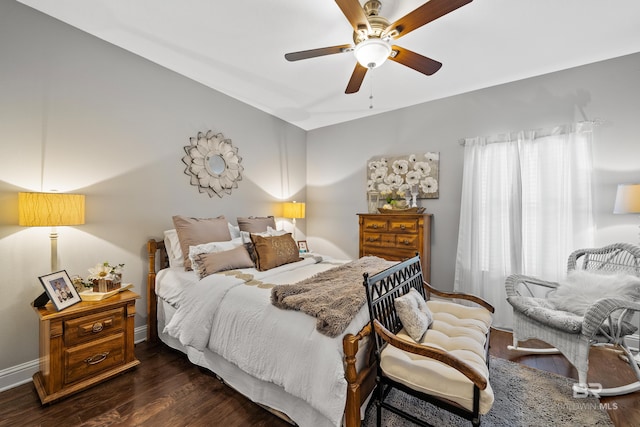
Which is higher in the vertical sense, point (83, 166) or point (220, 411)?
point (83, 166)

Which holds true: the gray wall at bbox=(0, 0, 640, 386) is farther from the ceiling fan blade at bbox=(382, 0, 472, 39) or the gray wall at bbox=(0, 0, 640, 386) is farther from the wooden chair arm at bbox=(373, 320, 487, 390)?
the wooden chair arm at bbox=(373, 320, 487, 390)

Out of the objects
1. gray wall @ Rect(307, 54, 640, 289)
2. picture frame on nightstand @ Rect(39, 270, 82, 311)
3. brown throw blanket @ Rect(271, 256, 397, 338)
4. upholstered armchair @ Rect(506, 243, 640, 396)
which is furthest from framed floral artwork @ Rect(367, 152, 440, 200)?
picture frame on nightstand @ Rect(39, 270, 82, 311)

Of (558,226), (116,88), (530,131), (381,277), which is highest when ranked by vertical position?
(116,88)

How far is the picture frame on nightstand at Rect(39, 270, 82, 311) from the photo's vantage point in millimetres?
1845

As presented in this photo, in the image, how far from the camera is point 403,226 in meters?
3.30

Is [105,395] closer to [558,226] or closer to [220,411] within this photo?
[220,411]

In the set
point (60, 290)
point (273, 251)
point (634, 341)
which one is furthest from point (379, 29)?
point (634, 341)

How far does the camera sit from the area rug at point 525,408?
165 cm

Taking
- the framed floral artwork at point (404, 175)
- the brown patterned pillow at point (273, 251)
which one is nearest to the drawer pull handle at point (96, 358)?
the brown patterned pillow at point (273, 251)

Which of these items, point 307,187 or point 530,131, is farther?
point 307,187

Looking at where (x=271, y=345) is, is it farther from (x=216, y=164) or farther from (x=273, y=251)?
(x=216, y=164)

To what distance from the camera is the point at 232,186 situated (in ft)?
11.6

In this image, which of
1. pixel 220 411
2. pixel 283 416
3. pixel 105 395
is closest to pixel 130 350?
pixel 105 395

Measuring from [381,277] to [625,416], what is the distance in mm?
1793
